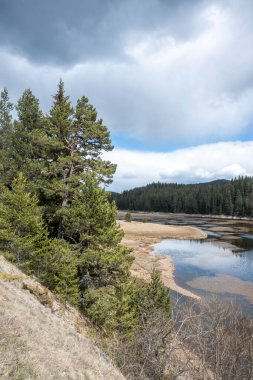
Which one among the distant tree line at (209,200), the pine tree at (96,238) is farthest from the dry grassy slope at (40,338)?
the distant tree line at (209,200)

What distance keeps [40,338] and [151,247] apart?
151 feet

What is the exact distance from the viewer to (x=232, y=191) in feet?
439

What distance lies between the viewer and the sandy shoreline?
1263 inches

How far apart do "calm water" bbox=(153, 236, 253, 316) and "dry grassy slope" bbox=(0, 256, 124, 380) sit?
1751cm

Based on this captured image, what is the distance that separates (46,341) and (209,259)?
37.5 metres

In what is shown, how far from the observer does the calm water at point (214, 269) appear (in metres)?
28.8

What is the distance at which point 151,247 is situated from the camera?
54438 mm

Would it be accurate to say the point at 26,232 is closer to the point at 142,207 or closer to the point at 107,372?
the point at 107,372

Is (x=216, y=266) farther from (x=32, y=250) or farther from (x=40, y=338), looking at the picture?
(x=40, y=338)

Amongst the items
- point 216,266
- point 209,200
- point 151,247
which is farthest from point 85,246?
point 209,200

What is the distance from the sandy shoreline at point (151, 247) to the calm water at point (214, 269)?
4.41ft

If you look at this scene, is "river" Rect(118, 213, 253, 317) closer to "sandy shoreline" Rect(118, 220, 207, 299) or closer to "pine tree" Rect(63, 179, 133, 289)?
"sandy shoreline" Rect(118, 220, 207, 299)

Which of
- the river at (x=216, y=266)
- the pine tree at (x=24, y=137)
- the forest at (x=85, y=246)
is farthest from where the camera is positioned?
the river at (x=216, y=266)

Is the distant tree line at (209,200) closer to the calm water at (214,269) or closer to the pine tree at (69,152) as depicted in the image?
the calm water at (214,269)
